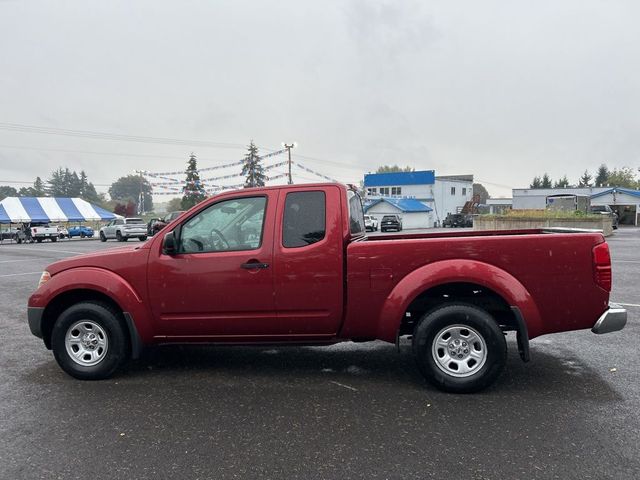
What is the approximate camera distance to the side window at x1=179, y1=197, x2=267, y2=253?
4484mm

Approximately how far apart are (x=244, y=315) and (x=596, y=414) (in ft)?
9.88

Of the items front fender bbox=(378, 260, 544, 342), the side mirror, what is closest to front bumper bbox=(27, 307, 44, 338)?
the side mirror

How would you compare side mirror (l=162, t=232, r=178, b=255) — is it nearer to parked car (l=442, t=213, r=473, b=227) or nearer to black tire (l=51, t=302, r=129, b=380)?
black tire (l=51, t=302, r=129, b=380)

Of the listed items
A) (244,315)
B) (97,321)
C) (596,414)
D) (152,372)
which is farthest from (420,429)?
(97,321)

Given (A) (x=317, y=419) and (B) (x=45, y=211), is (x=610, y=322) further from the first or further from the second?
(B) (x=45, y=211)

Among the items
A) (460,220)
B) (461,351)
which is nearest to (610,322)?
(461,351)

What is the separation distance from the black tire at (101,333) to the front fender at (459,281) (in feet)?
8.43

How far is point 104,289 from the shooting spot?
452 cm

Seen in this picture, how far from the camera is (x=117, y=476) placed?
2920mm

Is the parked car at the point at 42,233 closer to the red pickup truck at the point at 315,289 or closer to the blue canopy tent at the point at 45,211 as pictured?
the blue canopy tent at the point at 45,211

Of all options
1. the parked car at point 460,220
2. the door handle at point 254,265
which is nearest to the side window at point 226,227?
the door handle at point 254,265

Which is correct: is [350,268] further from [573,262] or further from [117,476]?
[117,476]

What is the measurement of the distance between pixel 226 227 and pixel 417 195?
198ft

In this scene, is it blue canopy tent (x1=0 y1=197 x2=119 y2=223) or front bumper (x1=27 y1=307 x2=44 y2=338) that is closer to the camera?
front bumper (x1=27 y1=307 x2=44 y2=338)
